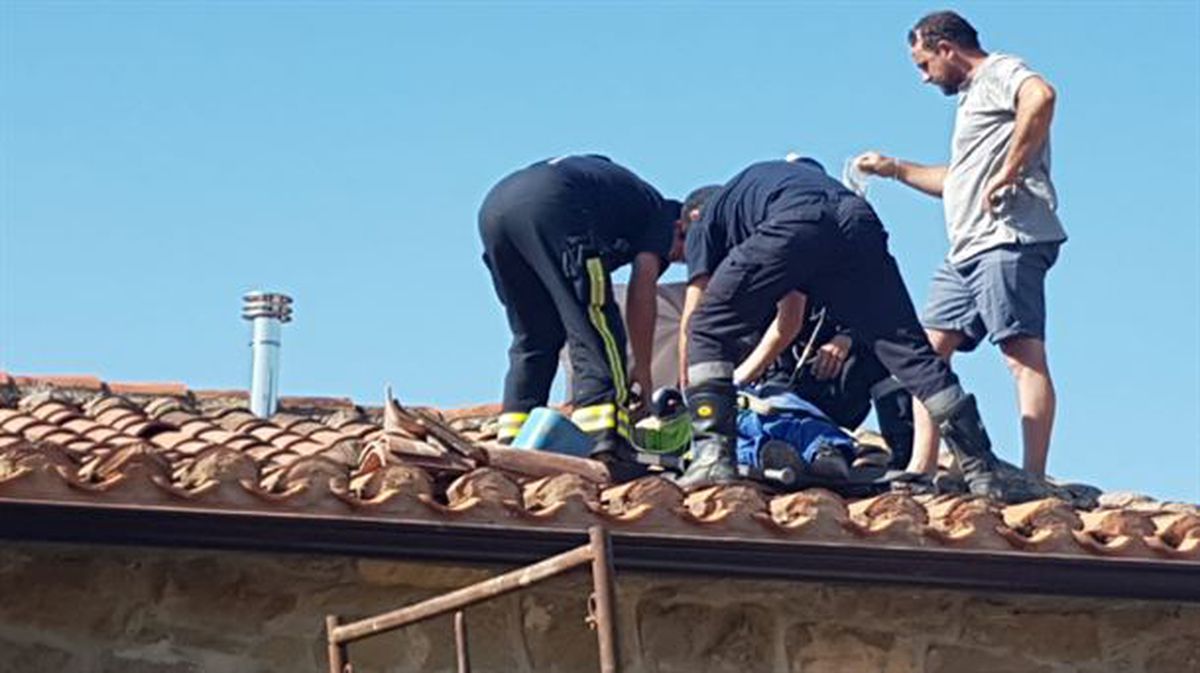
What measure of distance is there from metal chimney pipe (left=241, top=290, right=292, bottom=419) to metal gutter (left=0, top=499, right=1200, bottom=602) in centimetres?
366

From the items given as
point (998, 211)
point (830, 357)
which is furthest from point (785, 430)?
point (998, 211)

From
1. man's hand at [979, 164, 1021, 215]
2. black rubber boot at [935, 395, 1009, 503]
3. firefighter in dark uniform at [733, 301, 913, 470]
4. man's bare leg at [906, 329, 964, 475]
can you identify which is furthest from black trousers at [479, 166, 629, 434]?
man's hand at [979, 164, 1021, 215]

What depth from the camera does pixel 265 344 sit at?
11.8 m

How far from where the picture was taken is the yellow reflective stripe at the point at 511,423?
913 centimetres

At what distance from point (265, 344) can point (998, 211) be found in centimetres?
386

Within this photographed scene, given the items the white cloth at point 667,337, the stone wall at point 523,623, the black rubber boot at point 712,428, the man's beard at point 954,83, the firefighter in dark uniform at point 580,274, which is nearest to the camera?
the stone wall at point 523,623

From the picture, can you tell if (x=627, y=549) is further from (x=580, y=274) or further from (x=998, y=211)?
(x=998, y=211)

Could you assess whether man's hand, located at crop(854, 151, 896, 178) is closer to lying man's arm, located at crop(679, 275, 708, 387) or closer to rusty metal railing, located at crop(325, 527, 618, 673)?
lying man's arm, located at crop(679, 275, 708, 387)

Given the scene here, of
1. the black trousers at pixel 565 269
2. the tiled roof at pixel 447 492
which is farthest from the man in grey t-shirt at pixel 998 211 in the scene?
the black trousers at pixel 565 269

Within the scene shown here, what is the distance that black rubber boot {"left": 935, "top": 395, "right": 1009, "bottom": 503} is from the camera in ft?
28.8

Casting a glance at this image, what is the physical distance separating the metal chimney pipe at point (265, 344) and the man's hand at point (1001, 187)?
10.7 ft

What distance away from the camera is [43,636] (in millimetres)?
→ 7289

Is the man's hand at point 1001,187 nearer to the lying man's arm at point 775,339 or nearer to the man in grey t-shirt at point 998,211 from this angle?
the man in grey t-shirt at point 998,211

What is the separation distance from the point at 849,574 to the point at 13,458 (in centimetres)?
242
